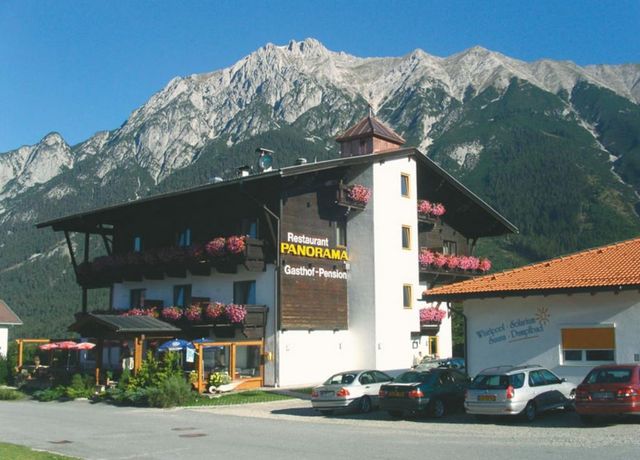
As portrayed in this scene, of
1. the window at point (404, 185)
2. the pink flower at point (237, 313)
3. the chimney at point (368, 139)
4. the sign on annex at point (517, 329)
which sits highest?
the chimney at point (368, 139)

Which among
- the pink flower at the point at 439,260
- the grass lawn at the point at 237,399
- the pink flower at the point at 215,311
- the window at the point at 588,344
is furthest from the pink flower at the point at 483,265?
the window at the point at 588,344

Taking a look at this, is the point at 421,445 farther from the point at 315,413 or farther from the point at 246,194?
the point at 246,194

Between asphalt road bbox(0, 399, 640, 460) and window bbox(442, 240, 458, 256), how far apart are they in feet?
64.7

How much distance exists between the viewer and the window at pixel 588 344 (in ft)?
76.5

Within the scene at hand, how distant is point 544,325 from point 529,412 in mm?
4345

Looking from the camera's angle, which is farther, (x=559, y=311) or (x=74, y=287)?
(x=74, y=287)

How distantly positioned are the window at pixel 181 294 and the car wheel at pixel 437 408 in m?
18.4

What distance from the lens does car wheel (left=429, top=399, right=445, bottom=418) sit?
75.5 feet

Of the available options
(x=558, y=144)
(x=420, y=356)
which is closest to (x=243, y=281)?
(x=420, y=356)

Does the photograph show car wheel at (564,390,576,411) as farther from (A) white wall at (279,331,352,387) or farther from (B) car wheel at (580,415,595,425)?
(A) white wall at (279,331,352,387)

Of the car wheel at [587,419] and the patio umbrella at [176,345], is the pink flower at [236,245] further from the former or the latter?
the car wheel at [587,419]

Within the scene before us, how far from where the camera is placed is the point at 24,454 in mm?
15719

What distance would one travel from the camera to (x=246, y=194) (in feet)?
116

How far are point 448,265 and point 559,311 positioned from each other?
17846mm
